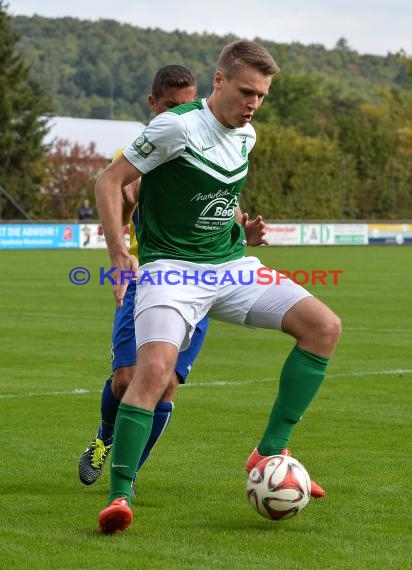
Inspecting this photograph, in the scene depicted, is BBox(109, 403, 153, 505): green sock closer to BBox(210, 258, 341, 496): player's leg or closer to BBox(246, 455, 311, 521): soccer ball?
BBox(246, 455, 311, 521): soccer ball

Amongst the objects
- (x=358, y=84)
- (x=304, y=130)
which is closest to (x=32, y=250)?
(x=304, y=130)

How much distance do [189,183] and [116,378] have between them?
4.17 ft

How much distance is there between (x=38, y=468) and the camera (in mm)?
7285

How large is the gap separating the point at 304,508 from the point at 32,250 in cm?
4017

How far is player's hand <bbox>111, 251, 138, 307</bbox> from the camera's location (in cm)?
570

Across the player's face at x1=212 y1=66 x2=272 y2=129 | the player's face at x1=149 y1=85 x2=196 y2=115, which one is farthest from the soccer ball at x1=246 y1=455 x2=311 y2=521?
the player's face at x1=149 y1=85 x2=196 y2=115

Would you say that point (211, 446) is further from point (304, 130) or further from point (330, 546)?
point (304, 130)

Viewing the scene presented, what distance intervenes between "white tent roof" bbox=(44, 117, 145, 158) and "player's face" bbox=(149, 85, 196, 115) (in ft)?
239

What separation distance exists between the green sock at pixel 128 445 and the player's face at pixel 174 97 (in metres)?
2.08

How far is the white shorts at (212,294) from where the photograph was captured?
5824mm

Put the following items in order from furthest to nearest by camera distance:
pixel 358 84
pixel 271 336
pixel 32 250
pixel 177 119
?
pixel 358 84, pixel 32 250, pixel 271 336, pixel 177 119

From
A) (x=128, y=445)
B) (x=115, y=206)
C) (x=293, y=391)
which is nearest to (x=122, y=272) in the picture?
(x=115, y=206)

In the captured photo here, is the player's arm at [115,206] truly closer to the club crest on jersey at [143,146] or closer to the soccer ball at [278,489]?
the club crest on jersey at [143,146]

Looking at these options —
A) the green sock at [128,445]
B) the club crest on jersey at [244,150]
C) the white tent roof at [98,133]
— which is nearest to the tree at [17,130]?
the white tent roof at [98,133]
